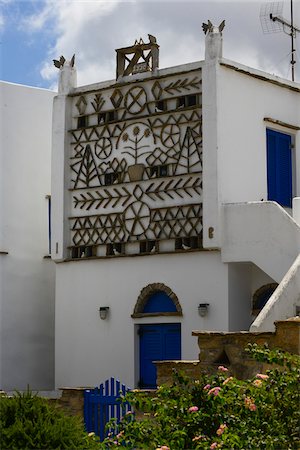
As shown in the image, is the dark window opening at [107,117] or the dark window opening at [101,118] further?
the dark window opening at [101,118]

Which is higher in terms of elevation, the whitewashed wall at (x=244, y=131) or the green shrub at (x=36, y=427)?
the whitewashed wall at (x=244, y=131)

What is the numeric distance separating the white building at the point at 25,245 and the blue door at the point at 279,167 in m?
5.61

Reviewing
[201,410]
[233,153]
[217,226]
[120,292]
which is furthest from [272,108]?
[201,410]

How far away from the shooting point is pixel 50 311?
80.5ft

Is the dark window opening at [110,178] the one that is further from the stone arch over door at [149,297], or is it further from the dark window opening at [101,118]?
the stone arch over door at [149,297]

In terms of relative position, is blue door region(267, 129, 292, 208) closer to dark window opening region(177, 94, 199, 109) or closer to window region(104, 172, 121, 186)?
dark window opening region(177, 94, 199, 109)

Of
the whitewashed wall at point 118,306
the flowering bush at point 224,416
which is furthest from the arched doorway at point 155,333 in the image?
the flowering bush at point 224,416

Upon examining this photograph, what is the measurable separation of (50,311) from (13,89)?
5252 mm

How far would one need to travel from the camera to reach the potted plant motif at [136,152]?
22.1 metres

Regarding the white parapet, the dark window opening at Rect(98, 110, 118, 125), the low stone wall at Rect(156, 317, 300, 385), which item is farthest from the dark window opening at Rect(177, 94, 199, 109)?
the low stone wall at Rect(156, 317, 300, 385)

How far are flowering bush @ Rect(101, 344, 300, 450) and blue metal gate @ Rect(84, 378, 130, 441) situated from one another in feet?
15.5

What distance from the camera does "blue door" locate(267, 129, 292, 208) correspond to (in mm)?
22406

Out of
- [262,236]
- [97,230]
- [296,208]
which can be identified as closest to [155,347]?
[97,230]

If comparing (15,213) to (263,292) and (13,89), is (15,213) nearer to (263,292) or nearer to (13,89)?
(13,89)
